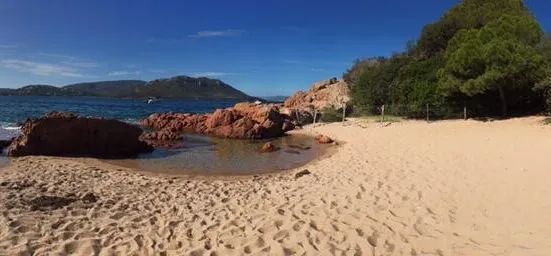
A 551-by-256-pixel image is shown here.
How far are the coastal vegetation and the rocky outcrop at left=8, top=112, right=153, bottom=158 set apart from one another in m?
18.7

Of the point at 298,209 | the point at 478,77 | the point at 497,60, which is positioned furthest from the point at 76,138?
the point at 497,60

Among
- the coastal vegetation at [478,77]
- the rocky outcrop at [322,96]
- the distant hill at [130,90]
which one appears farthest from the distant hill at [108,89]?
the coastal vegetation at [478,77]

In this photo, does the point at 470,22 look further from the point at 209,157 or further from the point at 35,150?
the point at 35,150

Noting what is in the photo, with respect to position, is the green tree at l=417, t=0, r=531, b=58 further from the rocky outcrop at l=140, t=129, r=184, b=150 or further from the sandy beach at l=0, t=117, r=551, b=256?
the sandy beach at l=0, t=117, r=551, b=256

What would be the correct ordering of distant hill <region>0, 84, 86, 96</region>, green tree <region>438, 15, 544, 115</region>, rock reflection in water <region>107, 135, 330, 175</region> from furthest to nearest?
distant hill <region>0, 84, 86, 96</region>
green tree <region>438, 15, 544, 115</region>
rock reflection in water <region>107, 135, 330, 175</region>

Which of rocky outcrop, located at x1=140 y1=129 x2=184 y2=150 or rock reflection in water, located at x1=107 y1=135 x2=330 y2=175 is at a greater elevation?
rocky outcrop, located at x1=140 y1=129 x2=184 y2=150

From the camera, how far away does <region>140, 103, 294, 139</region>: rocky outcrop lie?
26.3 meters

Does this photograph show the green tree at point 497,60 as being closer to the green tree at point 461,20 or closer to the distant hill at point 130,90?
the green tree at point 461,20

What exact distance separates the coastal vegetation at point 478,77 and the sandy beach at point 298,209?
35.6 ft

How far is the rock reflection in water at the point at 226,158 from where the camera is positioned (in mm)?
15086

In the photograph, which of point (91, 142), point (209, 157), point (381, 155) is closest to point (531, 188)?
point (381, 155)

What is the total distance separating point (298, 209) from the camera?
8.35m

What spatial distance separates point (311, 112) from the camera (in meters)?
35.7

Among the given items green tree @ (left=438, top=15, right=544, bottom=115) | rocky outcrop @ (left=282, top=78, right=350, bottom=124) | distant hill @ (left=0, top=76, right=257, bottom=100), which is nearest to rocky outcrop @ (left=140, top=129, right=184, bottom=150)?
green tree @ (left=438, top=15, right=544, bottom=115)
